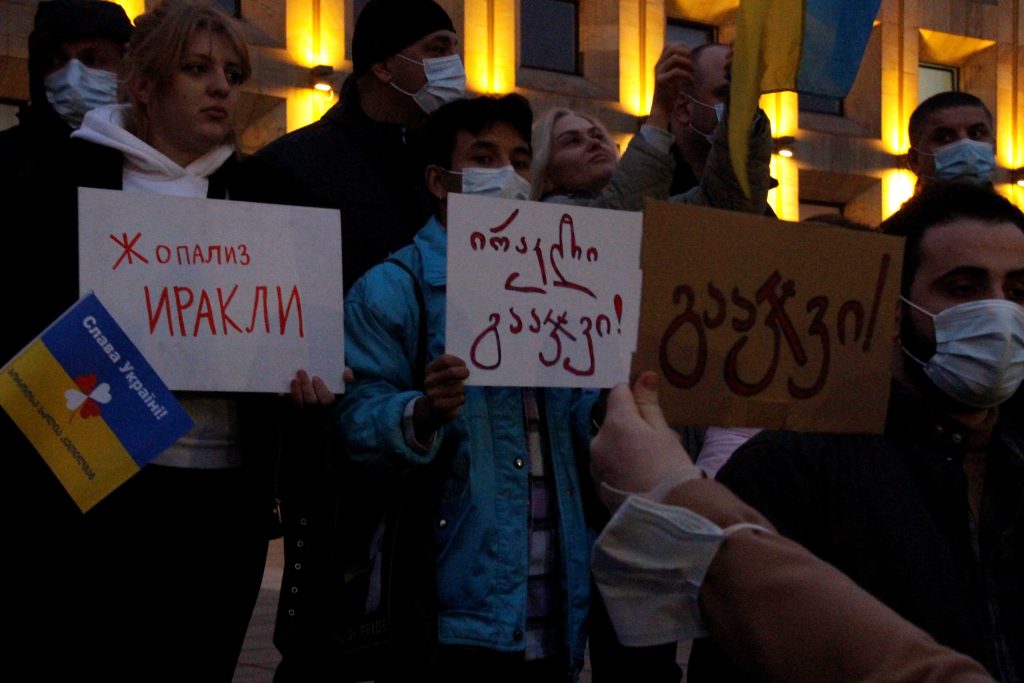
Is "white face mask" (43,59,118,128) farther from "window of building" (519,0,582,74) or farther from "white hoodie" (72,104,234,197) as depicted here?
"window of building" (519,0,582,74)

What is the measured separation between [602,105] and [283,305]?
15.5 metres

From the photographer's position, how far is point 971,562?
8.07ft

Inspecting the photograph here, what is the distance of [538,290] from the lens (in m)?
2.99

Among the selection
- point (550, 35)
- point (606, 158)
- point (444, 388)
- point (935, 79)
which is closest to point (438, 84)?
point (606, 158)

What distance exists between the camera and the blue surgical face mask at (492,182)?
367cm

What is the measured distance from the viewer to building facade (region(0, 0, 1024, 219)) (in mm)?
16234

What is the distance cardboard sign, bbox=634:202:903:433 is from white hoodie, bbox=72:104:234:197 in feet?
5.06

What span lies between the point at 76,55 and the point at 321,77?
12252mm

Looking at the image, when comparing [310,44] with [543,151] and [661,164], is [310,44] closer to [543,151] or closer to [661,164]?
[543,151]

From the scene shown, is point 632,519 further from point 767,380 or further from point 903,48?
point 903,48

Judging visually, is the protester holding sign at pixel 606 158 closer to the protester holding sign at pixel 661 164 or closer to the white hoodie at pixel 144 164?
the protester holding sign at pixel 661 164

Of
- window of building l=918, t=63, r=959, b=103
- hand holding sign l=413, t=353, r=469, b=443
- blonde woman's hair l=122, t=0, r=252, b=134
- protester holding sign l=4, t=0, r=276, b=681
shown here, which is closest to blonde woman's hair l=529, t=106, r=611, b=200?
blonde woman's hair l=122, t=0, r=252, b=134

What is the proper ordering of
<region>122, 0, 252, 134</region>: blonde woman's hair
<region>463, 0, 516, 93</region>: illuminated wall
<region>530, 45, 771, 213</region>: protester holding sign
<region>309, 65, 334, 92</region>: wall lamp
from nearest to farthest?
<region>122, 0, 252, 134</region>: blonde woman's hair
<region>530, 45, 771, 213</region>: protester holding sign
<region>309, 65, 334, 92</region>: wall lamp
<region>463, 0, 516, 93</region>: illuminated wall

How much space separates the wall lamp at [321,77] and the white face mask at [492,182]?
12.8 m
